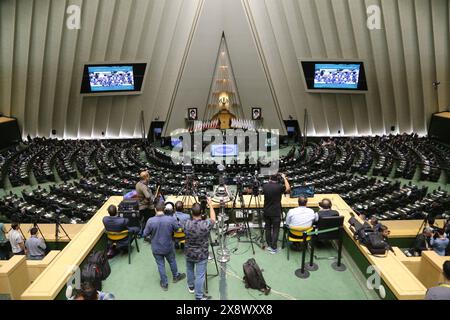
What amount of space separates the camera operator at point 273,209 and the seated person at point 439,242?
3.90 meters

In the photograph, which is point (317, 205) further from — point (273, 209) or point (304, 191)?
point (273, 209)

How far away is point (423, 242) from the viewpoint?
854cm

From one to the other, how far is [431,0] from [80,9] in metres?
21.1

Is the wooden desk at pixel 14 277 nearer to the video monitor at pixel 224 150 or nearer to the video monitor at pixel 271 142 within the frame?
the video monitor at pixel 224 150

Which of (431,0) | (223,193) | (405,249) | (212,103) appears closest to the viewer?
(223,193)

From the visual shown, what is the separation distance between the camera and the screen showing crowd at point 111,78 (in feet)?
80.6

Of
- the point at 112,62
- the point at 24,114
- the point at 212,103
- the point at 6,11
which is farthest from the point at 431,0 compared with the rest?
the point at 24,114

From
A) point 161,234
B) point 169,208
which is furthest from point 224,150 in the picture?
point 161,234

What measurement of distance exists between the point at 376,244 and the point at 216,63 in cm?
2417

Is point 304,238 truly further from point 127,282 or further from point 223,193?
point 127,282

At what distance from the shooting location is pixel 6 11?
21328mm

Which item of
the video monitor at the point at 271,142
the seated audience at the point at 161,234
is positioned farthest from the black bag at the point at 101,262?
A: the video monitor at the point at 271,142

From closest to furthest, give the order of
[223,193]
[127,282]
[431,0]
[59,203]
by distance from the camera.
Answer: [127,282] < [223,193] < [59,203] < [431,0]

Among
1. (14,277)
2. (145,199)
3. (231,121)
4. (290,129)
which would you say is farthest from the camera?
(231,121)
